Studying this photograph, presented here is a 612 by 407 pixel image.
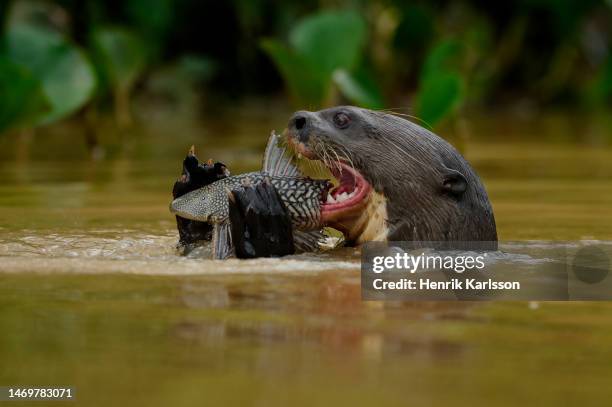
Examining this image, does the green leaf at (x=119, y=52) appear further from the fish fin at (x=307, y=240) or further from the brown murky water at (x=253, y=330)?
the fish fin at (x=307, y=240)

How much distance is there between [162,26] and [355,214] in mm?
7362

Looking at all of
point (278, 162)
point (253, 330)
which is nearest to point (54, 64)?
point (278, 162)

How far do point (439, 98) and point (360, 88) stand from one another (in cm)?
86

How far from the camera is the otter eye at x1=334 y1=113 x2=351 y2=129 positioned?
414cm

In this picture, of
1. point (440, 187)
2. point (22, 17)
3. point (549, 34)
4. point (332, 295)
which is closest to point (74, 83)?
point (22, 17)

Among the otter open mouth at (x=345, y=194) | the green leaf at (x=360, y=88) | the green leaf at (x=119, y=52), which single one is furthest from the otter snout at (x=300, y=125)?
the green leaf at (x=119, y=52)

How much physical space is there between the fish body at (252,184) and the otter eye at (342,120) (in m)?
0.25

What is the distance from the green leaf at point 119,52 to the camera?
29.3 feet

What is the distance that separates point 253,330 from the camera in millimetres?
2914

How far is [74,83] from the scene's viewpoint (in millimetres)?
7305

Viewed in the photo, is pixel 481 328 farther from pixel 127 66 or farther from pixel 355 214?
pixel 127 66

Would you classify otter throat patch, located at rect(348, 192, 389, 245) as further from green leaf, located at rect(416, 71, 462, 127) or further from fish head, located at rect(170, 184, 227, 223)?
green leaf, located at rect(416, 71, 462, 127)

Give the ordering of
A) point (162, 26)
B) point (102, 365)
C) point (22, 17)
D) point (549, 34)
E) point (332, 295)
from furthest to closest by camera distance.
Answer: point (549, 34)
point (162, 26)
point (22, 17)
point (332, 295)
point (102, 365)

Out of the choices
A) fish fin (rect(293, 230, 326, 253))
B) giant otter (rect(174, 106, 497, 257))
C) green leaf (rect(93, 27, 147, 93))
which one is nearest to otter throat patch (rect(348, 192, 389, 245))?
giant otter (rect(174, 106, 497, 257))
